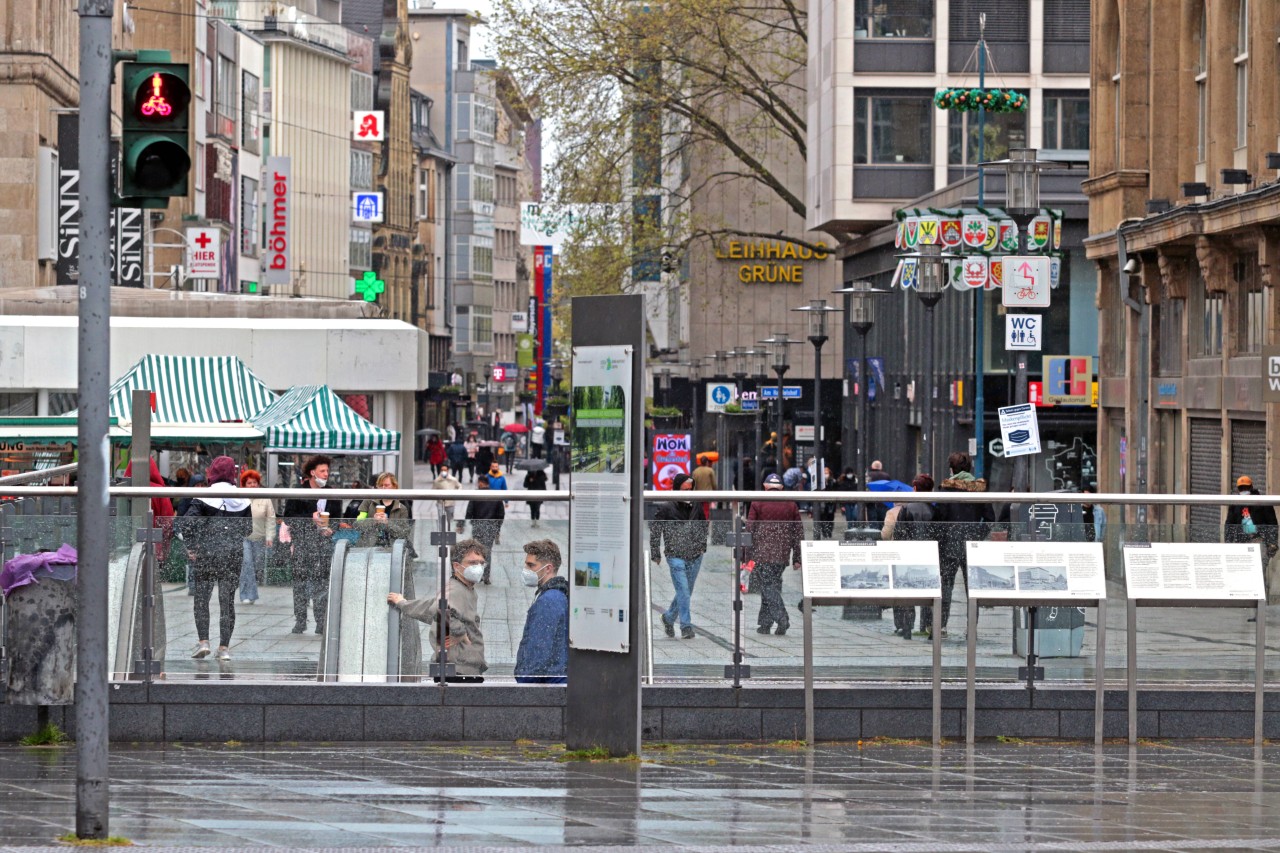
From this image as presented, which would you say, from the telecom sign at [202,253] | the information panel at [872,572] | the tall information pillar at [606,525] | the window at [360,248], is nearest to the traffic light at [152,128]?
the tall information pillar at [606,525]

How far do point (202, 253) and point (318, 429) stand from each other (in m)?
28.9

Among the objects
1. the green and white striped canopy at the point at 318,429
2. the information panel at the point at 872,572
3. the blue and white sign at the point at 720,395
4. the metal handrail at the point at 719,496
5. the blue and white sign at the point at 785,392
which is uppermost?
the blue and white sign at the point at 785,392

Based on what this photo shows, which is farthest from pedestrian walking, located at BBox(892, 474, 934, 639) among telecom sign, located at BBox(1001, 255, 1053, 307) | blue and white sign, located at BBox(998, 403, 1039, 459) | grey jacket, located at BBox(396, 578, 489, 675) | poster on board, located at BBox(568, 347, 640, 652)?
telecom sign, located at BBox(1001, 255, 1053, 307)

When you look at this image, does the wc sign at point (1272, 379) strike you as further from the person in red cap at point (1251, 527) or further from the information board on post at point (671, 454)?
the information board on post at point (671, 454)

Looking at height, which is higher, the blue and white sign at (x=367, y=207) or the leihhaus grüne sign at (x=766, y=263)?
the blue and white sign at (x=367, y=207)

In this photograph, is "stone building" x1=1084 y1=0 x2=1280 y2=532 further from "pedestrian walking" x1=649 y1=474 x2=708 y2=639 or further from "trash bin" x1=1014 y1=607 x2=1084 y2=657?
"pedestrian walking" x1=649 y1=474 x2=708 y2=639

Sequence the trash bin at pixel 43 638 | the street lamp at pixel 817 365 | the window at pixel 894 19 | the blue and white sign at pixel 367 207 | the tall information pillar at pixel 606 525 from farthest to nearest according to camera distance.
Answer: the blue and white sign at pixel 367 207 < the window at pixel 894 19 < the street lamp at pixel 817 365 < the trash bin at pixel 43 638 < the tall information pillar at pixel 606 525

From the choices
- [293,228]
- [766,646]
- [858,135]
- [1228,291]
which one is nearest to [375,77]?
[293,228]

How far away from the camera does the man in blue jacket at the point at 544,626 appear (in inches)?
551

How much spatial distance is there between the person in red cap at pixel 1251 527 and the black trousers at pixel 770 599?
2.81 meters

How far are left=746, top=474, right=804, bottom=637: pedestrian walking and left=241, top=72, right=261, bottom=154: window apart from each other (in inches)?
2815

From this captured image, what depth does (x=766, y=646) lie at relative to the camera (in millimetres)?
14172

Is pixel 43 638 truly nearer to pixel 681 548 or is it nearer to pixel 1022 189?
pixel 681 548

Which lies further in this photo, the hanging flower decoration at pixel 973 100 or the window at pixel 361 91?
the window at pixel 361 91
